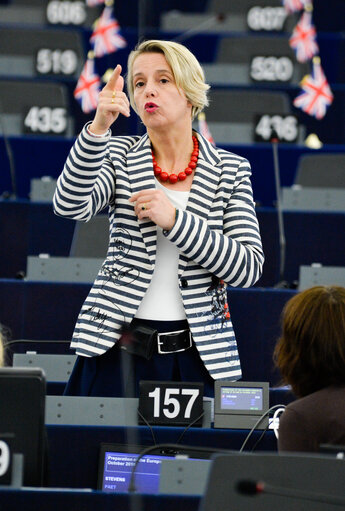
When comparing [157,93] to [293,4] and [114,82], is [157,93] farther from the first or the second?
[293,4]

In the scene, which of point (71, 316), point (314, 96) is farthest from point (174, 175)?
point (314, 96)

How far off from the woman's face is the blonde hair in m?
0.01

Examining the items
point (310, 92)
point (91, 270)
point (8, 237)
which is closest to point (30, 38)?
point (310, 92)

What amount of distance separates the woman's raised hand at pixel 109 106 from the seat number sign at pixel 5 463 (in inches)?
34.5

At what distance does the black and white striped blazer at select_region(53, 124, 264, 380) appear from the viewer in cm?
256

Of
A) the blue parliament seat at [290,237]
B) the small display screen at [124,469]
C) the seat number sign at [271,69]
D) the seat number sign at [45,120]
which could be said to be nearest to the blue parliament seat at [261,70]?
the seat number sign at [271,69]

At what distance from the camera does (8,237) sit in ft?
16.6

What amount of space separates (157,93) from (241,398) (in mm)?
752

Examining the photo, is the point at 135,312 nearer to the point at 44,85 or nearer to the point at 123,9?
the point at 44,85

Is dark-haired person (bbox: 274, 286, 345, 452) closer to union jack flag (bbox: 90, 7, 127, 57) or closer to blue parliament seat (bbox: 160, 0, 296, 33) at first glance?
union jack flag (bbox: 90, 7, 127, 57)

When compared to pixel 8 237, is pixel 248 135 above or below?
above

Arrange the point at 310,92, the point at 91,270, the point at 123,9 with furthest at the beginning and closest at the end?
the point at 123,9 < the point at 310,92 < the point at 91,270

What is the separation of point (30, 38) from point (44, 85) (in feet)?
3.36

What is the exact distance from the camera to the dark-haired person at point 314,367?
7.09 ft
